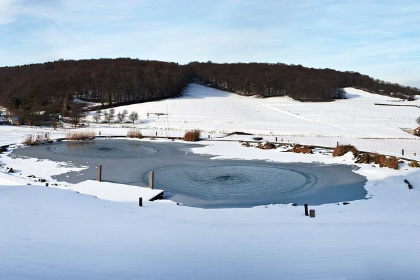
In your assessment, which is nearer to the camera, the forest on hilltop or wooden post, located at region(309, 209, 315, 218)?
wooden post, located at region(309, 209, 315, 218)

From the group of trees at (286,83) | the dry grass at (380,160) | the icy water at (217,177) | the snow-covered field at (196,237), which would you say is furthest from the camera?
the group of trees at (286,83)

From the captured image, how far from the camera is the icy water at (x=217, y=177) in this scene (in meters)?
13.7

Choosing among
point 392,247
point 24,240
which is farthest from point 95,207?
point 392,247

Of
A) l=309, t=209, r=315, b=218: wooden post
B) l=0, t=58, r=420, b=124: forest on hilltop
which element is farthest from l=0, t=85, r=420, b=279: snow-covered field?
l=0, t=58, r=420, b=124: forest on hilltop

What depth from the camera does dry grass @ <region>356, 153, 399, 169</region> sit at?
19.3 m

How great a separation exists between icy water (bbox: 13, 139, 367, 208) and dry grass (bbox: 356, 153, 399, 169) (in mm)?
1788

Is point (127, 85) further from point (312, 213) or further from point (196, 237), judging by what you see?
point (196, 237)

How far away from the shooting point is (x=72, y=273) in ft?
20.6

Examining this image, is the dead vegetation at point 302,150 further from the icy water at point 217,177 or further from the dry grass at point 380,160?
the icy water at point 217,177

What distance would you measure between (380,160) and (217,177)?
9507 mm

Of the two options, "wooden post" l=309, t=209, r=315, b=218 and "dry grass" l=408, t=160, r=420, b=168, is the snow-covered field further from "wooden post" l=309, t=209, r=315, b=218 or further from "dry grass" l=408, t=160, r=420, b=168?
"dry grass" l=408, t=160, r=420, b=168

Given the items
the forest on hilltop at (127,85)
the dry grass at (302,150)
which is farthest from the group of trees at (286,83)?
the dry grass at (302,150)

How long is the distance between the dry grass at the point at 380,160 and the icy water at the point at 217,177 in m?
1.79

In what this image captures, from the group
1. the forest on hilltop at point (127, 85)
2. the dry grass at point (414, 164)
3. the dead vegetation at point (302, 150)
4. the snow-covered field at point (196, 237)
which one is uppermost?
the forest on hilltop at point (127, 85)
